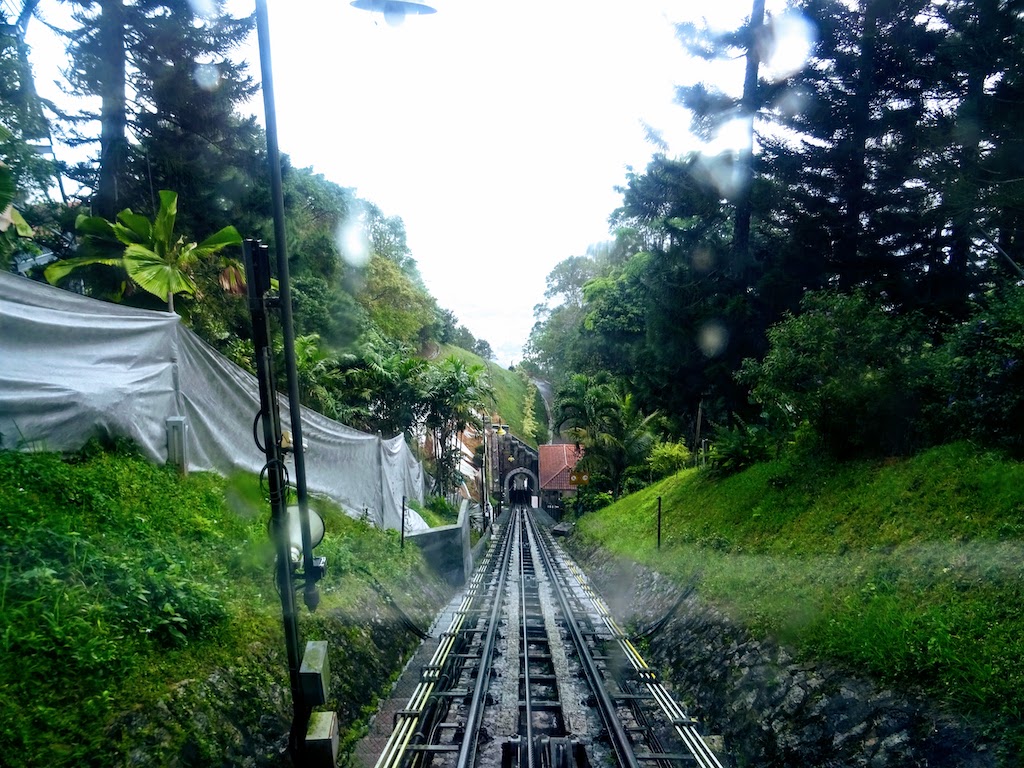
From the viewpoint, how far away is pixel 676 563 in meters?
14.0

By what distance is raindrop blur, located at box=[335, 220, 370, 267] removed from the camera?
121ft

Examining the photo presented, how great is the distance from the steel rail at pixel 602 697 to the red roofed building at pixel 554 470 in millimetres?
44649

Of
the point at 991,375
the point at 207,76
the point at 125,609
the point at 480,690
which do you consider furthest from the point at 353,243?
the point at 125,609

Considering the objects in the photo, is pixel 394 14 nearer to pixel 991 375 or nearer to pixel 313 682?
pixel 313 682

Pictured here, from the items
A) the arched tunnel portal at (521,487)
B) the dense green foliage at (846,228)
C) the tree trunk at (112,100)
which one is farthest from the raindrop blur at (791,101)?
the arched tunnel portal at (521,487)

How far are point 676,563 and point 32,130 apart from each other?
46.1 ft

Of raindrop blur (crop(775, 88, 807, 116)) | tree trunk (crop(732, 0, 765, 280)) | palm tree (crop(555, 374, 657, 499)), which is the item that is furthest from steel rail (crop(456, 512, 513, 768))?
palm tree (crop(555, 374, 657, 499))

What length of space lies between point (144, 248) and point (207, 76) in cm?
804

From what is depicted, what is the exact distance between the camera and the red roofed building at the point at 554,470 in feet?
198

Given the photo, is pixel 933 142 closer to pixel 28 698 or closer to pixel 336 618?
pixel 336 618

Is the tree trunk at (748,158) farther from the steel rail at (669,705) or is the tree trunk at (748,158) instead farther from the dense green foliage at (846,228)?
the steel rail at (669,705)

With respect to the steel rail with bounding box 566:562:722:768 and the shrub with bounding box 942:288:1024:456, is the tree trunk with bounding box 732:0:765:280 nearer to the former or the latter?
the shrub with bounding box 942:288:1024:456

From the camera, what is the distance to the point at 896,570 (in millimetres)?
7555

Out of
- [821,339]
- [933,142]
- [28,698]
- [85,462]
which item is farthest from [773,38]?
[28,698]
